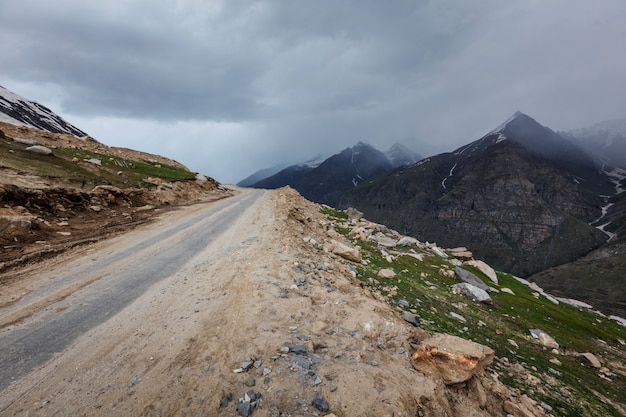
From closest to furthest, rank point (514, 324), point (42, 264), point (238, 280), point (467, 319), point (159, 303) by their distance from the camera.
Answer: point (159, 303), point (238, 280), point (42, 264), point (467, 319), point (514, 324)

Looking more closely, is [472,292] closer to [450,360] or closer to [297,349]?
[450,360]

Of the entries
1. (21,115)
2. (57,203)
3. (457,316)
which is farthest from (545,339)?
(21,115)

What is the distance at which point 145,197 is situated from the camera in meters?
38.4

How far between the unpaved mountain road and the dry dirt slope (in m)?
0.60

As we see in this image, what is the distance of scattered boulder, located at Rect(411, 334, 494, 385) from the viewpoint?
8.09 metres

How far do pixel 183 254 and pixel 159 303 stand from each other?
22.0 ft

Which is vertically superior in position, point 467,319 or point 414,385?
point 414,385

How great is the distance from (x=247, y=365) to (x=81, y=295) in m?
8.49

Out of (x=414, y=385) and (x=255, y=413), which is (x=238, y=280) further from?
(x=414, y=385)

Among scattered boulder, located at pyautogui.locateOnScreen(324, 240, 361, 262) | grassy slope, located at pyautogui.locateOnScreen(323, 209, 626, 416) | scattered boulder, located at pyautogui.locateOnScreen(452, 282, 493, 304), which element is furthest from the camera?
scattered boulder, located at pyautogui.locateOnScreen(452, 282, 493, 304)

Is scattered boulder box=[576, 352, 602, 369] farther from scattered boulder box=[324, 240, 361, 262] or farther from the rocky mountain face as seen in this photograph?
the rocky mountain face

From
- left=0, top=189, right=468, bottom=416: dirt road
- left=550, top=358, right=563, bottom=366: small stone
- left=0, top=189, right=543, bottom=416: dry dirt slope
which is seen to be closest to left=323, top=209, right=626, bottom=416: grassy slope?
left=550, top=358, right=563, bottom=366: small stone

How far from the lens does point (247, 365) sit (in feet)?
24.2

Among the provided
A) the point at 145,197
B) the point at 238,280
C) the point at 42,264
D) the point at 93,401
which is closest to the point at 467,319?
the point at 238,280
